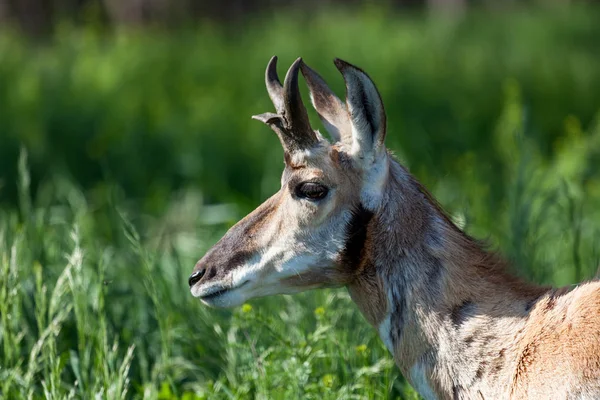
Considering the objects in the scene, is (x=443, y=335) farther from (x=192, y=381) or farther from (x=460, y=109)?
(x=460, y=109)

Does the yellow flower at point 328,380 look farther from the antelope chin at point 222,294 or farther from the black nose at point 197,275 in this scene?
the black nose at point 197,275

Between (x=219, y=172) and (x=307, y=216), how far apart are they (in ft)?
17.3

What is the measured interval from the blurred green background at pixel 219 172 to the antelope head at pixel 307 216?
0.63 metres

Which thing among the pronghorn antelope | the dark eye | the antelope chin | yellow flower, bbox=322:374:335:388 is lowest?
yellow flower, bbox=322:374:335:388

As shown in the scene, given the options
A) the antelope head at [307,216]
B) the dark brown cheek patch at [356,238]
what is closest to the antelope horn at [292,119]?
the antelope head at [307,216]

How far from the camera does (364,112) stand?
3.40m

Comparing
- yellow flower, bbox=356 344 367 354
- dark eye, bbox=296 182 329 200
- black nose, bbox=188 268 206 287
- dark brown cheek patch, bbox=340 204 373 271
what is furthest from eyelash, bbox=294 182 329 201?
yellow flower, bbox=356 344 367 354

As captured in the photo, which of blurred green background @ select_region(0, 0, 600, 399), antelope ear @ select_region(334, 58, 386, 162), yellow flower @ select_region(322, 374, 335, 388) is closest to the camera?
antelope ear @ select_region(334, 58, 386, 162)

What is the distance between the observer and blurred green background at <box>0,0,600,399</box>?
14.3 ft

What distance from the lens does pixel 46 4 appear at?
20953 millimetres

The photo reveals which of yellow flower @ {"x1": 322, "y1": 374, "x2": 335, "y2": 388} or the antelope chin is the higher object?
the antelope chin

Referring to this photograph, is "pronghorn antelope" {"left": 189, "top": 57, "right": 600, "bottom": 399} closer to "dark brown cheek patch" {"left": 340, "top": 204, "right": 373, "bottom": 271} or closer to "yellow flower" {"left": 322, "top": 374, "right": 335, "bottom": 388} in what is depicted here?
"dark brown cheek patch" {"left": 340, "top": 204, "right": 373, "bottom": 271}

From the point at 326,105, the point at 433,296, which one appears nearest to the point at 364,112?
the point at 326,105

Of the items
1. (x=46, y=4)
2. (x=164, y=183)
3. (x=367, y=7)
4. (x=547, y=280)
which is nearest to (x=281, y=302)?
(x=547, y=280)
